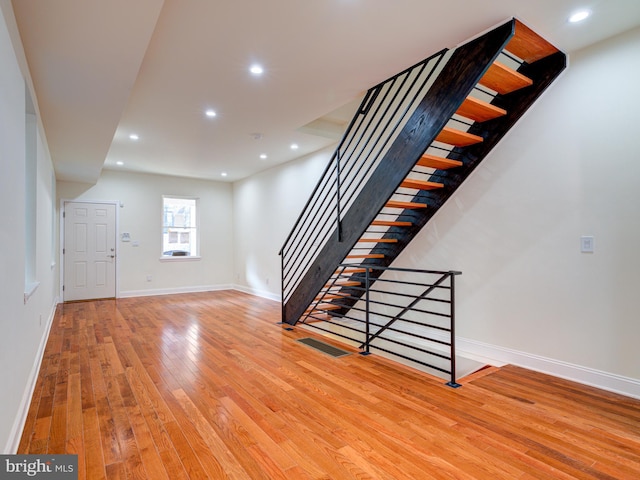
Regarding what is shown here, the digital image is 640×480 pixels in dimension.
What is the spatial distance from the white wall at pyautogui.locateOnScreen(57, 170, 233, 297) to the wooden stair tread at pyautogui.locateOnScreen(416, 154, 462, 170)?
6.09 metres

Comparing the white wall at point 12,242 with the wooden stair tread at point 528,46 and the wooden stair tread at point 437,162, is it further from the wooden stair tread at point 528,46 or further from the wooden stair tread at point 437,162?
the wooden stair tread at point 528,46

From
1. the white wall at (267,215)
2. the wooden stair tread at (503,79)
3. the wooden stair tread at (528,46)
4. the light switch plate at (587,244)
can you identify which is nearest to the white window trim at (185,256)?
the white wall at (267,215)

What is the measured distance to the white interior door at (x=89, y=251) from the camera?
672 centimetres

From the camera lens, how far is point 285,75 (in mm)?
3135

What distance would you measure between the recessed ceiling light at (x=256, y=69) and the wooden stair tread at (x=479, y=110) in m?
1.72

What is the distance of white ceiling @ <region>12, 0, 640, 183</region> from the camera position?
2.17 m

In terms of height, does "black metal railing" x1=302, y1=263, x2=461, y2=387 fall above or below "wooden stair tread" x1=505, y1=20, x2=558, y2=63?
below

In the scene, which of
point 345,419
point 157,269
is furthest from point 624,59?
point 157,269

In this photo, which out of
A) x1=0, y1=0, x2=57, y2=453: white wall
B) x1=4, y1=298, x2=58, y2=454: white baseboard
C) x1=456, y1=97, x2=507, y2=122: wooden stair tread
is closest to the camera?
x1=0, y1=0, x2=57, y2=453: white wall

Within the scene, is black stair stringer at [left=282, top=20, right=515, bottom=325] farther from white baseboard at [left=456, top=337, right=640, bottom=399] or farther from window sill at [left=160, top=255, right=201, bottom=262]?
window sill at [left=160, top=255, right=201, bottom=262]

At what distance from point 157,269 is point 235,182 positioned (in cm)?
269

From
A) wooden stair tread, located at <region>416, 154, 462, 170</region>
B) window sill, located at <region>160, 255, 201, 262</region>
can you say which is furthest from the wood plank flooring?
window sill, located at <region>160, 255, 201, 262</region>

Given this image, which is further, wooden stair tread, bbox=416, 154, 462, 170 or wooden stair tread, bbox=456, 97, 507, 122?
wooden stair tread, bbox=416, 154, 462, 170

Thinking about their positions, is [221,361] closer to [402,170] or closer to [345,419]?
[345,419]
